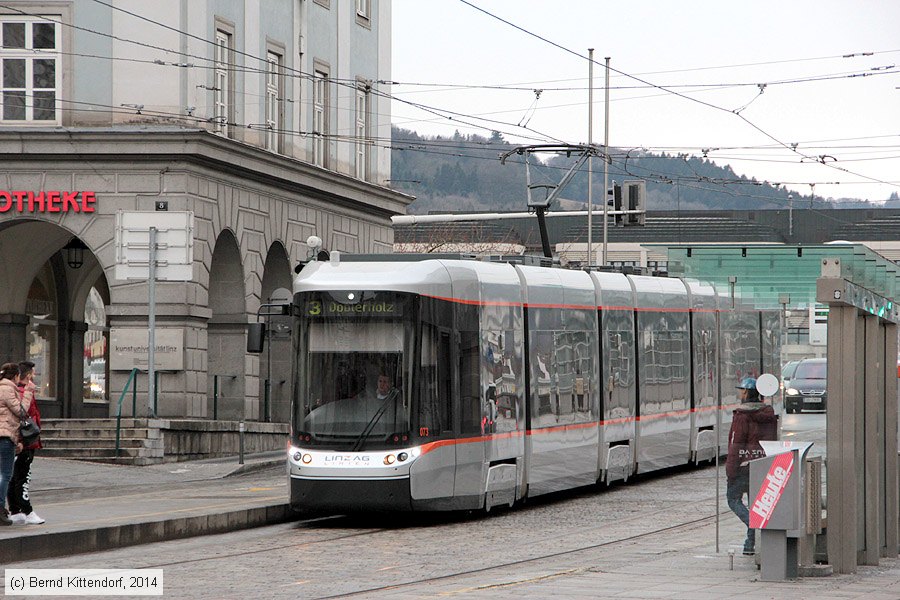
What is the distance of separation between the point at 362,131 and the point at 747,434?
93.3 ft

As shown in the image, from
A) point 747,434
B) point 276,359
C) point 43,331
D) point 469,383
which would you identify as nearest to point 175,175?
point 43,331

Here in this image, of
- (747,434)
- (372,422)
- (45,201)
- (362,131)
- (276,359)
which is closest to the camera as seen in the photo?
(747,434)

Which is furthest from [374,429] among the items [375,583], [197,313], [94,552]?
[197,313]

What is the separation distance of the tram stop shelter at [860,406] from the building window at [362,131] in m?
26.7

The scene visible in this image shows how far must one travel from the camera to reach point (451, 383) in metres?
19.8

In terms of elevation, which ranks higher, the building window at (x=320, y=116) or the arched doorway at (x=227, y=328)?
the building window at (x=320, y=116)

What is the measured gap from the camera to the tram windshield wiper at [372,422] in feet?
62.7

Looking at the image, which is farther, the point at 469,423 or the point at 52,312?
the point at 52,312

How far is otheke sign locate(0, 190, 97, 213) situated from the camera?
32781mm

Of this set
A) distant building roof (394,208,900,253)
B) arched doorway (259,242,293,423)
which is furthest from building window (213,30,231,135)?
distant building roof (394,208,900,253)

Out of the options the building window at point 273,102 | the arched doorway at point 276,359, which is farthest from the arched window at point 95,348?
the building window at point 273,102

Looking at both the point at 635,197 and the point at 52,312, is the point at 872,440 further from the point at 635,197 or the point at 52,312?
the point at 52,312

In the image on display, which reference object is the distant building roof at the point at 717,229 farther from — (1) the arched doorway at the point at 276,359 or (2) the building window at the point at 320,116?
(1) the arched doorway at the point at 276,359

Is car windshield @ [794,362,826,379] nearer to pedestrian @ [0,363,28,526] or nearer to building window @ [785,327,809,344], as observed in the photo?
building window @ [785,327,809,344]
